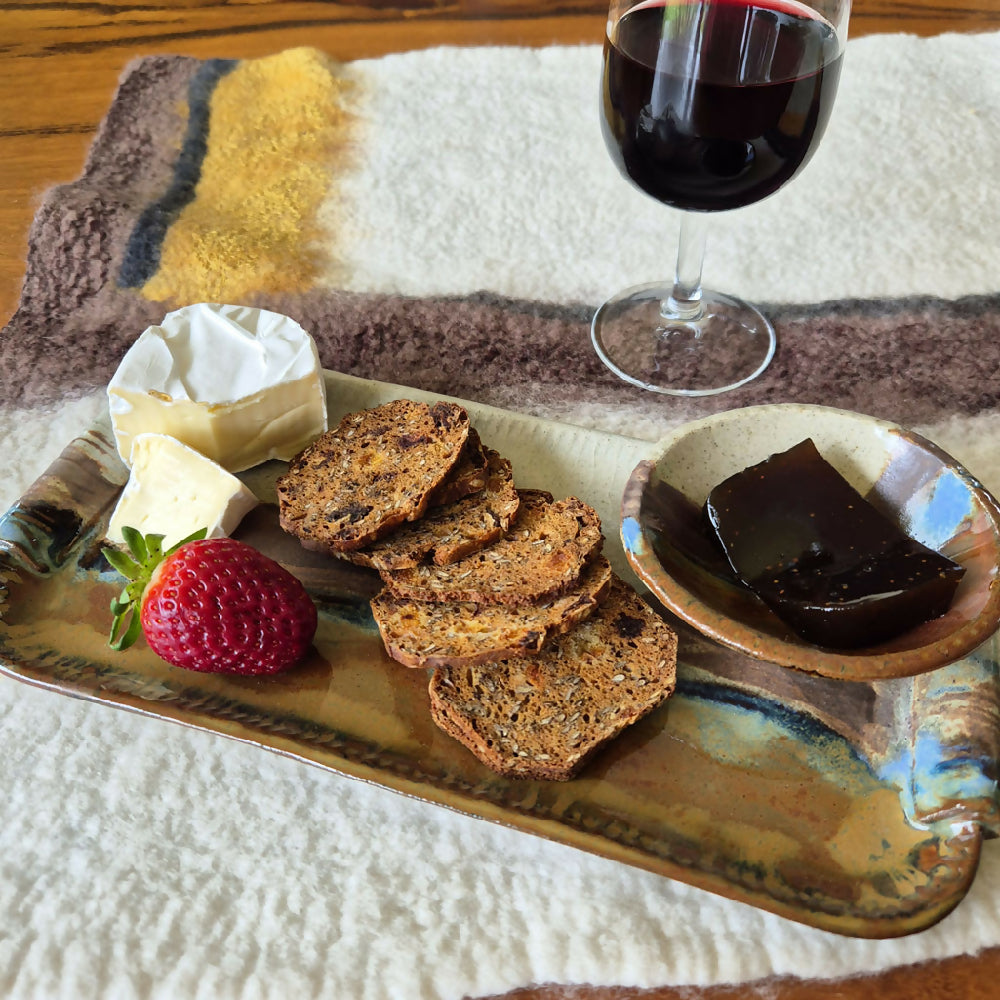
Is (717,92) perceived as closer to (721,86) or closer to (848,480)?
(721,86)

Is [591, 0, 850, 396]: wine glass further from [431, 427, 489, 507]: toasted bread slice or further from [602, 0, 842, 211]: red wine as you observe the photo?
[431, 427, 489, 507]: toasted bread slice

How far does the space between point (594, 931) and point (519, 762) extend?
13 centimetres

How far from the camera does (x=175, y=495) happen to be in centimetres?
100

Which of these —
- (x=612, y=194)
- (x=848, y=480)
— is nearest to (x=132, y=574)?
(x=848, y=480)

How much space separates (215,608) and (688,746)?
376 millimetres

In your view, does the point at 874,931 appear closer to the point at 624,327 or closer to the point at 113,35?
the point at 624,327

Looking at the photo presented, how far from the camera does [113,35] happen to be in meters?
1.82

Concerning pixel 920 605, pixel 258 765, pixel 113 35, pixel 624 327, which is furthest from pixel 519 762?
pixel 113 35

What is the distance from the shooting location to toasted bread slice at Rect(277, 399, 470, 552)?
975 millimetres

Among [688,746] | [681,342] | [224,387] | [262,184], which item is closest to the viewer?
[688,746]

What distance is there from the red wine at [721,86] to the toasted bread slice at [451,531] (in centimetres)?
34

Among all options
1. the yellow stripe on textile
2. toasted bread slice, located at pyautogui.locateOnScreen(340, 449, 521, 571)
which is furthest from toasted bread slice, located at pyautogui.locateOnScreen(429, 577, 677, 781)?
the yellow stripe on textile

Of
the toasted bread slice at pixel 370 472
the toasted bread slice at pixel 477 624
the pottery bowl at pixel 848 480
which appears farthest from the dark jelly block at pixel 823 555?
the toasted bread slice at pixel 370 472

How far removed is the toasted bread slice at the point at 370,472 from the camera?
3.20ft
